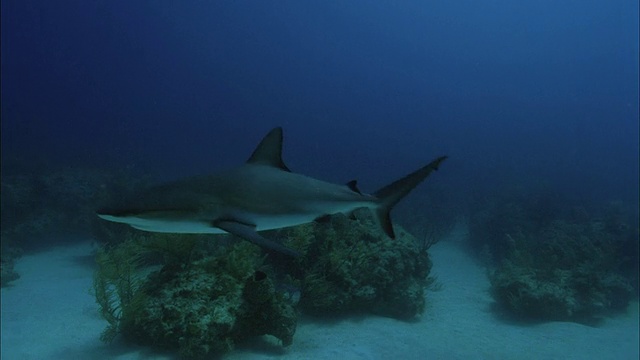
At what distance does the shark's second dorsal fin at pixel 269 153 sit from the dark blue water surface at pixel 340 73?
71.0 m

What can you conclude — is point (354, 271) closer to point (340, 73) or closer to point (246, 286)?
point (246, 286)

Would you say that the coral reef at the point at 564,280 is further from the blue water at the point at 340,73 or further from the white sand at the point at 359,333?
the blue water at the point at 340,73

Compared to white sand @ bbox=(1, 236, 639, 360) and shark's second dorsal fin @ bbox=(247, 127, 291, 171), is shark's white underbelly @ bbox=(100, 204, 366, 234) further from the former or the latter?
white sand @ bbox=(1, 236, 639, 360)

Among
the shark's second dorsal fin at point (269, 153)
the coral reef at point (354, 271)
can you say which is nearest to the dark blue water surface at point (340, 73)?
the coral reef at point (354, 271)

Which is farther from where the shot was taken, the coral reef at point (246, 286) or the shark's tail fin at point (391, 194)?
the coral reef at point (246, 286)

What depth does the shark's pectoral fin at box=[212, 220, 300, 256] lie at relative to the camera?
2.56 m

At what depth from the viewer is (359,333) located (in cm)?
689

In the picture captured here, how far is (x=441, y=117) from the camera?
16912 centimetres

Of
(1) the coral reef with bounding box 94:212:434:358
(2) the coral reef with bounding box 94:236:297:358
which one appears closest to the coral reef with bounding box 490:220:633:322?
(1) the coral reef with bounding box 94:212:434:358

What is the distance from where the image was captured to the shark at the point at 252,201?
2.67 m

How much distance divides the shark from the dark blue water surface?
233ft

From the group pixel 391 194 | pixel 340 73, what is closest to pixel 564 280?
pixel 391 194

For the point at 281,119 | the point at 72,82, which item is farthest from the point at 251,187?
the point at 72,82

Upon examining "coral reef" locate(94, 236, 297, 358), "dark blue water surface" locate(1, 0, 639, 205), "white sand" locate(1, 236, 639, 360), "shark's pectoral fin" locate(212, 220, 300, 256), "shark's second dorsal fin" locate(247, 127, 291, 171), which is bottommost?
"white sand" locate(1, 236, 639, 360)
